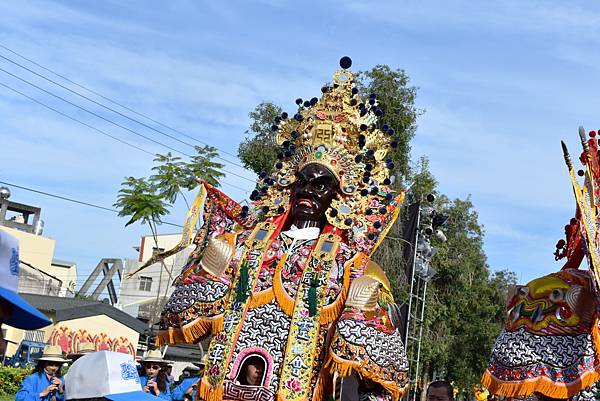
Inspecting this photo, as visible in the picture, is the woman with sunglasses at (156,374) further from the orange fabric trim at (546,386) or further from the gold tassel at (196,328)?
the orange fabric trim at (546,386)

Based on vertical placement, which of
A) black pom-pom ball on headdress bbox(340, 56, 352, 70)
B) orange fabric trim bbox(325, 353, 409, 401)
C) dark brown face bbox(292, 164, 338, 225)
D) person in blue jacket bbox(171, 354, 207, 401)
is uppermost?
black pom-pom ball on headdress bbox(340, 56, 352, 70)

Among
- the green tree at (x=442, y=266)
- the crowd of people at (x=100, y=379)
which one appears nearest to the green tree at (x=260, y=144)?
the green tree at (x=442, y=266)

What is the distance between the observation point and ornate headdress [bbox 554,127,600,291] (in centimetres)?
662

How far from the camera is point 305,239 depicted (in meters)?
7.43

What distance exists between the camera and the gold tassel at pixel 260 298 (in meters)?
7.17

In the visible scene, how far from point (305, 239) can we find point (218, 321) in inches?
38.5

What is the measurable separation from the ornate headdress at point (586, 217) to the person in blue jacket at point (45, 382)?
4.26 meters

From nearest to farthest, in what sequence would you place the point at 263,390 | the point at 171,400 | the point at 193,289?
the point at 263,390 < the point at 193,289 < the point at 171,400

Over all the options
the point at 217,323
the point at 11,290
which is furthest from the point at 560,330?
the point at 11,290

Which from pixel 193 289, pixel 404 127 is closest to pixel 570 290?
pixel 193 289

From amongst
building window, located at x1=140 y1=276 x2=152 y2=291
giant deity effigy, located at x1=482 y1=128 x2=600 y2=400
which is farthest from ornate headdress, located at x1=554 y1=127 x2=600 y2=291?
building window, located at x1=140 y1=276 x2=152 y2=291

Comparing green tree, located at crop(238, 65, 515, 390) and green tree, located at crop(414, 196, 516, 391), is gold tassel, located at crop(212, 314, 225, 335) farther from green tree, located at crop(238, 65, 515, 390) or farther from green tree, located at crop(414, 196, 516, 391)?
green tree, located at crop(414, 196, 516, 391)

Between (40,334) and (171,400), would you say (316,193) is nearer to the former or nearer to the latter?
(171,400)

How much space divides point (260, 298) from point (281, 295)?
0.18 m
